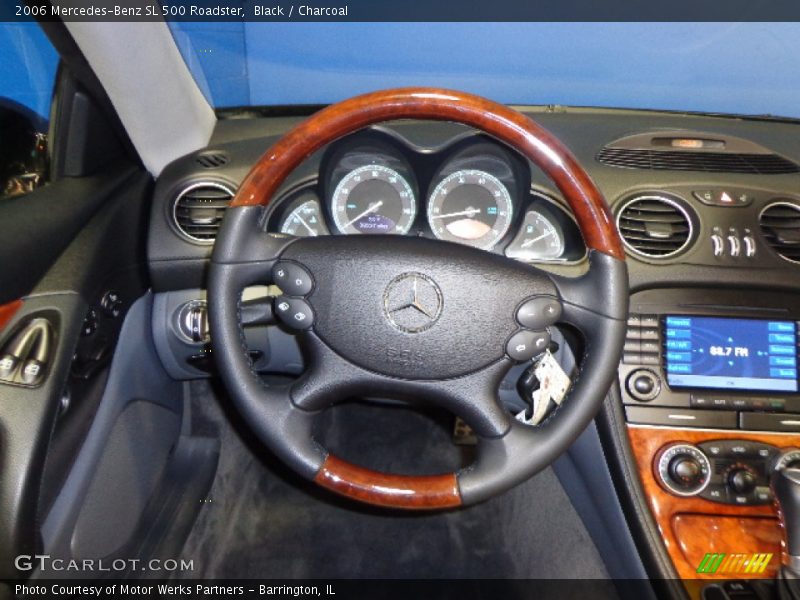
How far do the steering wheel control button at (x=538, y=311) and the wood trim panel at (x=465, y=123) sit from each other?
11 centimetres

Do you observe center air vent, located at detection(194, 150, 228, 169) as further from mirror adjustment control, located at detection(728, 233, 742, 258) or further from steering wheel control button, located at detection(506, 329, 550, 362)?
mirror adjustment control, located at detection(728, 233, 742, 258)

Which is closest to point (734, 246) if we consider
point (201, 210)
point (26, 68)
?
point (201, 210)

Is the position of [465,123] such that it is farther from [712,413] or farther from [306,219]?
[712,413]

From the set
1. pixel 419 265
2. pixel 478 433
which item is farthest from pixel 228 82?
pixel 478 433

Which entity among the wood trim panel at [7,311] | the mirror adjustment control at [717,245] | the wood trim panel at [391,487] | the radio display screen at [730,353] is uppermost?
the mirror adjustment control at [717,245]

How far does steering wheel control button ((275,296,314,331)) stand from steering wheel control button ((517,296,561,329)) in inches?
13.1

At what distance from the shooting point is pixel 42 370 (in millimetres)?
1301

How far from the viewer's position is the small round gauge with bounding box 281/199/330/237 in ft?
5.20

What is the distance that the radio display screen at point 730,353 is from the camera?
60.1 inches

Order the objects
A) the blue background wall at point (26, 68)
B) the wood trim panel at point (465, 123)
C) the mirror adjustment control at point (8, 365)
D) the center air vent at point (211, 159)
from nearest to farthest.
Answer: the wood trim panel at point (465, 123) < the mirror adjustment control at point (8, 365) < the blue background wall at point (26, 68) < the center air vent at point (211, 159)

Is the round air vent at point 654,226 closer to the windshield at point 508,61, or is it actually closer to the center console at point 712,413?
the center console at point 712,413

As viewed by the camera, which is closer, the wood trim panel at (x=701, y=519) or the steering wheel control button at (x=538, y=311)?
the steering wheel control button at (x=538, y=311)

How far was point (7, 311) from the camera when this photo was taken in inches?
52.6

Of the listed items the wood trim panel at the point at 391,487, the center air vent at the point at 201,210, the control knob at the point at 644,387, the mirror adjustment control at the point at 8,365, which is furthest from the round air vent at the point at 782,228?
the mirror adjustment control at the point at 8,365
